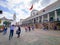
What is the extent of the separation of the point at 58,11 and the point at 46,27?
6.49 meters

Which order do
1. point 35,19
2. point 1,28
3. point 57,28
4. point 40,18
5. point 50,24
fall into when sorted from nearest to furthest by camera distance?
1. point 1,28
2. point 57,28
3. point 50,24
4. point 40,18
5. point 35,19

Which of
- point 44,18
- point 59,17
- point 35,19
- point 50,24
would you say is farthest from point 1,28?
point 35,19

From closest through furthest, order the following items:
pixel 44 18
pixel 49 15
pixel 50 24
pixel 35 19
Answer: pixel 50 24 → pixel 49 15 → pixel 44 18 → pixel 35 19

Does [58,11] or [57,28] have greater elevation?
[58,11]

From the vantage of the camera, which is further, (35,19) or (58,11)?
(35,19)

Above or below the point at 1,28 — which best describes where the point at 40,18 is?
above

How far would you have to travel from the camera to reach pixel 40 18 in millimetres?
54906

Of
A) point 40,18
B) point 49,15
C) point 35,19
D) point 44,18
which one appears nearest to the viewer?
point 49,15

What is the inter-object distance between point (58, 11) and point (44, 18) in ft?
40.6

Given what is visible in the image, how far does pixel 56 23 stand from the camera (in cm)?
3716

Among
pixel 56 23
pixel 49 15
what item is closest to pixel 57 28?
pixel 56 23

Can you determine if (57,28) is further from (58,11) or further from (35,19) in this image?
(35,19)

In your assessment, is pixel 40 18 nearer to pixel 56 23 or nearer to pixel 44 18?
pixel 44 18

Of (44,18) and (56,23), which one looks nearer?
(56,23)
